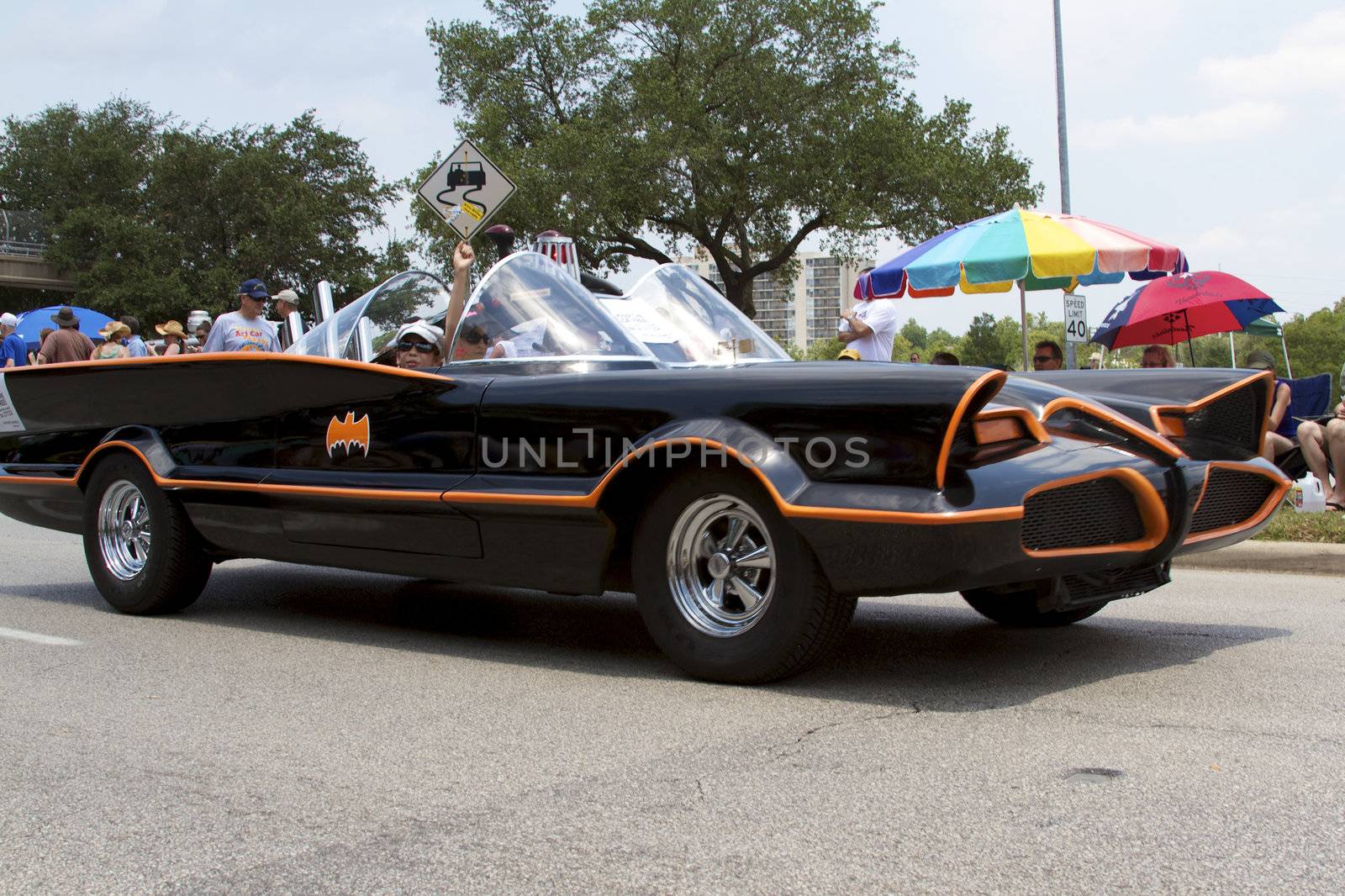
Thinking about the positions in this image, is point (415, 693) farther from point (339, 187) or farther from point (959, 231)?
point (339, 187)

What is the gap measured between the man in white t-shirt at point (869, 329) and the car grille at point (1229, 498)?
4.23m

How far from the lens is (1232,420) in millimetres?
4801

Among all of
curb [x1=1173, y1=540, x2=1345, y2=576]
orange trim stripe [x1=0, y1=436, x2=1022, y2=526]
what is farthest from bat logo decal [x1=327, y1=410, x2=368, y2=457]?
curb [x1=1173, y1=540, x2=1345, y2=576]

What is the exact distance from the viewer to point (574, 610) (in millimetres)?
5973

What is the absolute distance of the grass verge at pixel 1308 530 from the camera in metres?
7.84

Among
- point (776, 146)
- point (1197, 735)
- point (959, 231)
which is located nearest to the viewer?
point (1197, 735)

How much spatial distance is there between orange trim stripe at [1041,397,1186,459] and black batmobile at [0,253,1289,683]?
0.01 meters

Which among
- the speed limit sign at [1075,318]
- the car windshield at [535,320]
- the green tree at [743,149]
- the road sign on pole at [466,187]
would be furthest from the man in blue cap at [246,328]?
the green tree at [743,149]

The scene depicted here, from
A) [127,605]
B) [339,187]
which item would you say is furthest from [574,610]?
[339,187]

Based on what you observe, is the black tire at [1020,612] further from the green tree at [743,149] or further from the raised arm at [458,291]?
the green tree at [743,149]

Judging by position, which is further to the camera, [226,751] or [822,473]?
[822,473]

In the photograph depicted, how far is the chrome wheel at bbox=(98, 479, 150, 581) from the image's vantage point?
6.02 m

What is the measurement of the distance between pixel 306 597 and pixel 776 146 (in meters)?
31.1

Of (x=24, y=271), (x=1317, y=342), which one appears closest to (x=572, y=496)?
(x=24, y=271)
